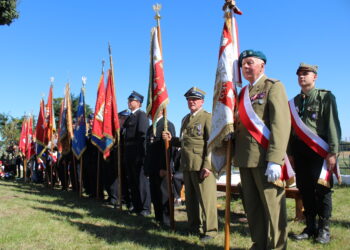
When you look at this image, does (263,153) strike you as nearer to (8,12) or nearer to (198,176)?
(198,176)

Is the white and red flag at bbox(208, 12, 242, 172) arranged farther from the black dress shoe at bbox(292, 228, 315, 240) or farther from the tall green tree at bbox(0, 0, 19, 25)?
the tall green tree at bbox(0, 0, 19, 25)

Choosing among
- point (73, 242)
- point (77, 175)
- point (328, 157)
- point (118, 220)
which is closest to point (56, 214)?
point (118, 220)

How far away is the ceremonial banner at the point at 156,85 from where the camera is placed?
522cm

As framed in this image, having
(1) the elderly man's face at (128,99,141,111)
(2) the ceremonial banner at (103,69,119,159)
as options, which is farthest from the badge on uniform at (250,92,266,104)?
(2) the ceremonial banner at (103,69,119,159)

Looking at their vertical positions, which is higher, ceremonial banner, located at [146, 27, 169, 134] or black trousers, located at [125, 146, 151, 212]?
ceremonial banner, located at [146, 27, 169, 134]

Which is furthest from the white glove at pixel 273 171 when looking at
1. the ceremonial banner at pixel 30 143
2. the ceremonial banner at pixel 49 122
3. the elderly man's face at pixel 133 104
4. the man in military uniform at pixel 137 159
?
the ceremonial banner at pixel 30 143

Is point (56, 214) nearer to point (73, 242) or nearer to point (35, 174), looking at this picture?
point (73, 242)

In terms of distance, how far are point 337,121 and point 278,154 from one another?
1.32 meters

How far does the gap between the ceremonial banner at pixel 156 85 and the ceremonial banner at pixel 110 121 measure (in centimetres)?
202

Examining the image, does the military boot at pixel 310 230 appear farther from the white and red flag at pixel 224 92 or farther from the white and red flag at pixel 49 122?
the white and red flag at pixel 49 122

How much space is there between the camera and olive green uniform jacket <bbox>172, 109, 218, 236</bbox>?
14.2 ft

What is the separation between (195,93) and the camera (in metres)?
4.61

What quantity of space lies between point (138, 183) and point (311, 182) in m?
3.27

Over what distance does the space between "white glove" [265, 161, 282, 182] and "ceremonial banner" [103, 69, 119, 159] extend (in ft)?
15.2
